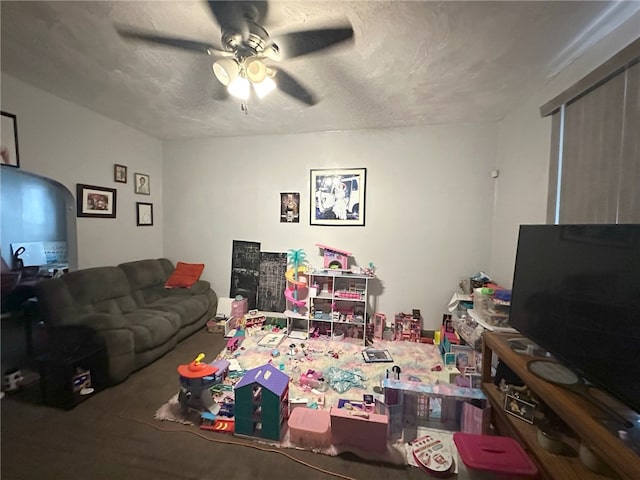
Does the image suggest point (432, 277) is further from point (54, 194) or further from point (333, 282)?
point (54, 194)

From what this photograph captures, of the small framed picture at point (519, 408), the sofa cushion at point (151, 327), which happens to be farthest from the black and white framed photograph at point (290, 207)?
the small framed picture at point (519, 408)

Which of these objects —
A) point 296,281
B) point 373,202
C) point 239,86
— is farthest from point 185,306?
point 373,202

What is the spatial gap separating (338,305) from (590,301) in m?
2.28

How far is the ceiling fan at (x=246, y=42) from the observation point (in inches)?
52.1

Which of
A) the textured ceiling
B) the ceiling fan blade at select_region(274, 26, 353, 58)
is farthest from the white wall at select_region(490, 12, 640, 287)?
the ceiling fan blade at select_region(274, 26, 353, 58)

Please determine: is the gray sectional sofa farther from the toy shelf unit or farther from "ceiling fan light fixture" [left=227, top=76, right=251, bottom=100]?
"ceiling fan light fixture" [left=227, top=76, right=251, bottom=100]

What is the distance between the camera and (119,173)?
2.94 m

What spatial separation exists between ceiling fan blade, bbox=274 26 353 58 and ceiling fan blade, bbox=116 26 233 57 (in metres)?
0.33

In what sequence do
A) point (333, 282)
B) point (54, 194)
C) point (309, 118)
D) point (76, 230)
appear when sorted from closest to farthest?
1. point (54, 194)
2. point (76, 230)
3. point (309, 118)
4. point (333, 282)

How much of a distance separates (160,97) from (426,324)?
11.7ft

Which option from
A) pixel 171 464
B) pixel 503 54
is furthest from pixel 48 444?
pixel 503 54

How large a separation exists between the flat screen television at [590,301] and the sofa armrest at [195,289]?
323 centimetres

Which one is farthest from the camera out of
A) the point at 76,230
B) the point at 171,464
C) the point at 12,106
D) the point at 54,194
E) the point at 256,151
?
the point at 256,151

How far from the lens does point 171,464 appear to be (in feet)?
4.58
